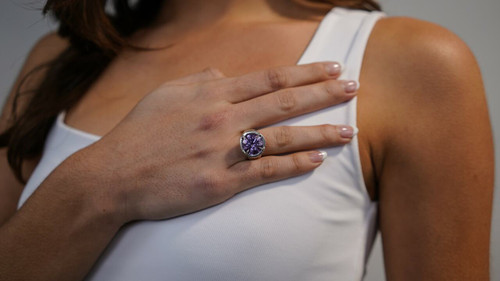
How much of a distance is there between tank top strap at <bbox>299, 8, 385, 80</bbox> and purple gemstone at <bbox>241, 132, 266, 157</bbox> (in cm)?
19

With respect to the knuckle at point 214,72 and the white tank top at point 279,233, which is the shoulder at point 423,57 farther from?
the knuckle at point 214,72

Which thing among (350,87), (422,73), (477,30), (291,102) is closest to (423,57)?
(422,73)

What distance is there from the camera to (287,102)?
0.67m

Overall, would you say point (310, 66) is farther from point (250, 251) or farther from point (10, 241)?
point (10, 241)

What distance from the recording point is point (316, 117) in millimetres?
692

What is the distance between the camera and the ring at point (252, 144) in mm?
651

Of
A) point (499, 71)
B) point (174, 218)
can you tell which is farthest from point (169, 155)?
point (499, 71)

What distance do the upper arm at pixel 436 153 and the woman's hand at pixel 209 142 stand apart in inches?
3.4

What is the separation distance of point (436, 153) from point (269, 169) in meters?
0.27

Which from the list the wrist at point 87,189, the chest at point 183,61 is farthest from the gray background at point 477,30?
the wrist at point 87,189

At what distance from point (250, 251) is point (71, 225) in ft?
1.09

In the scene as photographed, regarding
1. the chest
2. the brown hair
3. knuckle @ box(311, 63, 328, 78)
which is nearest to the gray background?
the brown hair

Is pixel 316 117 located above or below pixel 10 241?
above

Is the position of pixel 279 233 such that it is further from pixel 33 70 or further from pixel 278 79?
pixel 33 70
